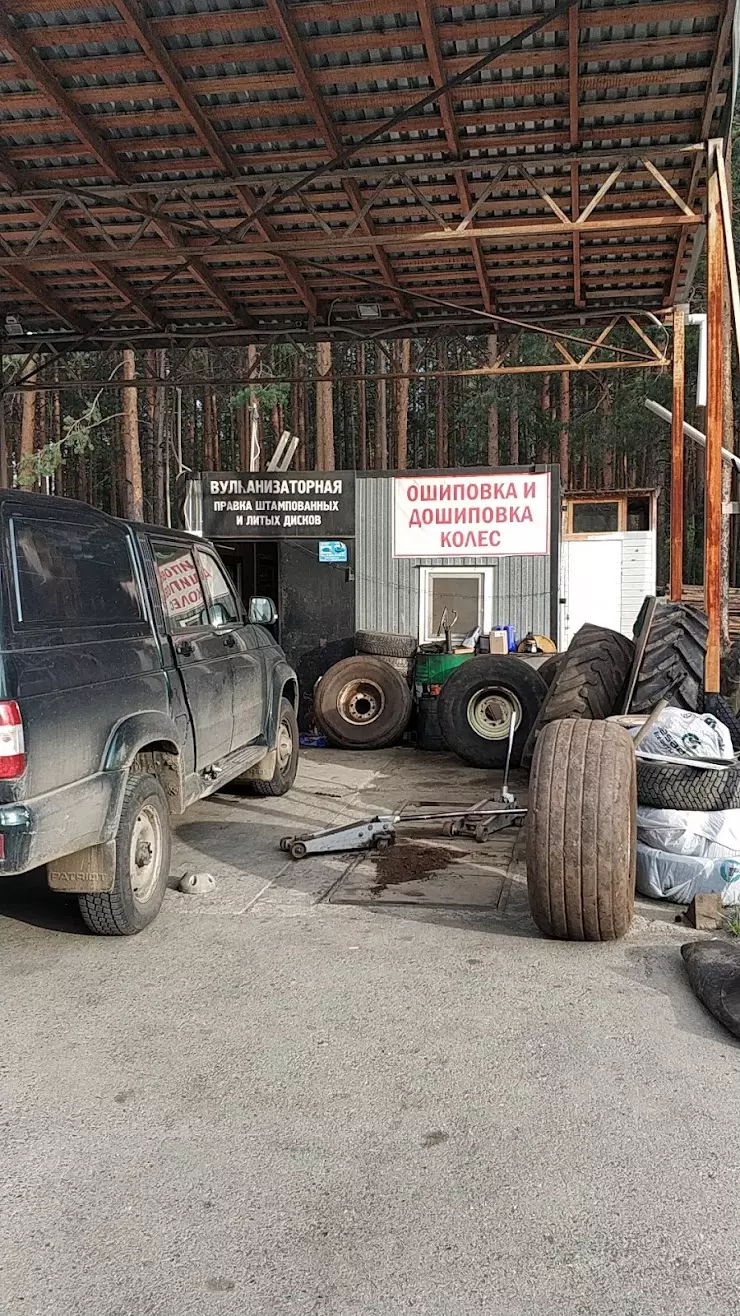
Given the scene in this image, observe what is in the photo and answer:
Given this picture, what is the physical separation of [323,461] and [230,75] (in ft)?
70.9

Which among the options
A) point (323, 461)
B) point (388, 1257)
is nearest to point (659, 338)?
point (323, 461)

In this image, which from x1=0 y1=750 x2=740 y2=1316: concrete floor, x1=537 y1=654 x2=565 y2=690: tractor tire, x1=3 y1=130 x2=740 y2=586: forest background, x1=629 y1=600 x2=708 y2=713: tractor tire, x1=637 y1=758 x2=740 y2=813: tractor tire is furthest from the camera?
x1=3 y1=130 x2=740 y2=586: forest background

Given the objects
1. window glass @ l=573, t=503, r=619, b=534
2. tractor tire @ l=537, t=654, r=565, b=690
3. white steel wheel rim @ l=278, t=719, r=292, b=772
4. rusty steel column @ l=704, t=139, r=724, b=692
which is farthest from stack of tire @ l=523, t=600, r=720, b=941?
window glass @ l=573, t=503, r=619, b=534

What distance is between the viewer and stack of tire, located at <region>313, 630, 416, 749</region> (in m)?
11.5

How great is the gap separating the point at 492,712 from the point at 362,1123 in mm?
7590

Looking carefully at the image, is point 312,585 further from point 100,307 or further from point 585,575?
point 585,575

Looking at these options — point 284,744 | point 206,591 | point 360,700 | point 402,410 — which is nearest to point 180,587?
point 206,591

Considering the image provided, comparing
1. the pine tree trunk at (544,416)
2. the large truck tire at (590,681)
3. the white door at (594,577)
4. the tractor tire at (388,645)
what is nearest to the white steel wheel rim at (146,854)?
the large truck tire at (590,681)

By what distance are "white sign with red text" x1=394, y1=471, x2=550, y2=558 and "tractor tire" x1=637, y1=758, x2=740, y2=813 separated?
797 centimetres

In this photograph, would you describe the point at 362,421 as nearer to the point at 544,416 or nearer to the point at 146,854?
Result: the point at 544,416

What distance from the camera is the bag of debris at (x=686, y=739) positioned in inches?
230

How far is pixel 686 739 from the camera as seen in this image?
19.4ft

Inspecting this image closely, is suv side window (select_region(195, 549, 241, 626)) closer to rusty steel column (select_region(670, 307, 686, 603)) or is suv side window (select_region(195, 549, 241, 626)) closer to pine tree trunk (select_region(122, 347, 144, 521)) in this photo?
rusty steel column (select_region(670, 307, 686, 603))

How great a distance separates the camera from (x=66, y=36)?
7.34 metres
